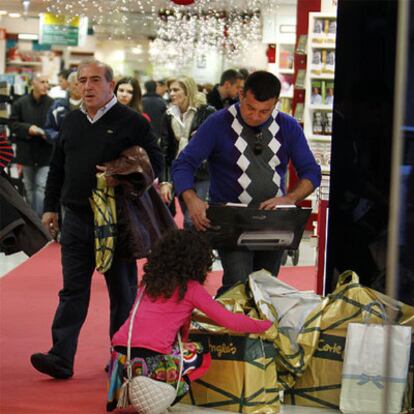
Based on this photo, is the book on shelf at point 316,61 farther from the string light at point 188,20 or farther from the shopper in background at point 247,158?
the shopper in background at point 247,158

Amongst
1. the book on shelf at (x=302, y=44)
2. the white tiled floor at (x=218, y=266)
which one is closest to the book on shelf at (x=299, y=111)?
the book on shelf at (x=302, y=44)

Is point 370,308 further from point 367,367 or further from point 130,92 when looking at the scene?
point 130,92

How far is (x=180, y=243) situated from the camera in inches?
178

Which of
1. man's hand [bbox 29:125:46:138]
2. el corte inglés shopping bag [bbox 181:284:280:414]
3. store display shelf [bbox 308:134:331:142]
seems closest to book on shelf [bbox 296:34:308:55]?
store display shelf [bbox 308:134:331:142]

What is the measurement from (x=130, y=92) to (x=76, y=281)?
8.98 ft

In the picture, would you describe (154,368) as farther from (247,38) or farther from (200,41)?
(200,41)

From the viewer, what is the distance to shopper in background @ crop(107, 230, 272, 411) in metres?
4.45

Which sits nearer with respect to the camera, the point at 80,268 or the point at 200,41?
the point at 80,268

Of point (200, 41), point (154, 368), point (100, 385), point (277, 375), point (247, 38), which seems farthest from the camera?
point (200, 41)

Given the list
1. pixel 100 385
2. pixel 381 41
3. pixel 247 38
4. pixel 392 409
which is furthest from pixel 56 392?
pixel 247 38

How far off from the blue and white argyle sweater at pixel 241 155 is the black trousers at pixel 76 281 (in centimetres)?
59

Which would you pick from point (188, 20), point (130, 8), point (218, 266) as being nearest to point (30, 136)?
point (218, 266)

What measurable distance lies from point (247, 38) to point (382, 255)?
15851mm

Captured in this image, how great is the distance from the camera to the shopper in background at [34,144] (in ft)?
37.3
